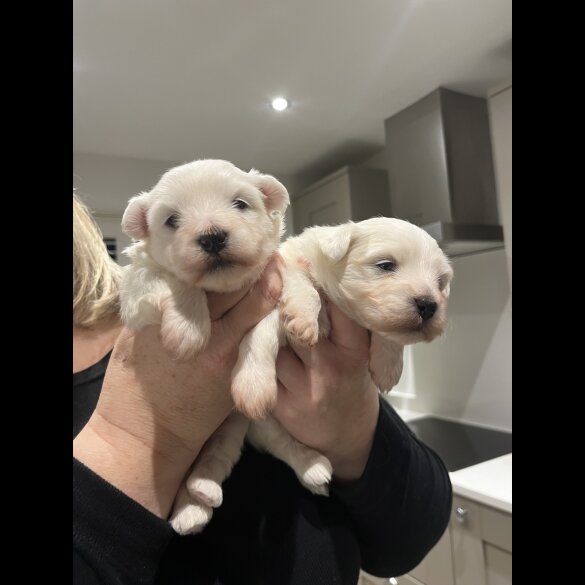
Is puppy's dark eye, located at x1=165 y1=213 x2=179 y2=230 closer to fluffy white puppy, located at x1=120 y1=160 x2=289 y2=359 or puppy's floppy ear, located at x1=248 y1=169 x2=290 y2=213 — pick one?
fluffy white puppy, located at x1=120 y1=160 x2=289 y2=359

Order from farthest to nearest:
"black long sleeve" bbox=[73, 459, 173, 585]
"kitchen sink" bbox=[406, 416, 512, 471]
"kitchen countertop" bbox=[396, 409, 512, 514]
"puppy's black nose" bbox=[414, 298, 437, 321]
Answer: "kitchen sink" bbox=[406, 416, 512, 471] → "kitchen countertop" bbox=[396, 409, 512, 514] → "puppy's black nose" bbox=[414, 298, 437, 321] → "black long sleeve" bbox=[73, 459, 173, 585]

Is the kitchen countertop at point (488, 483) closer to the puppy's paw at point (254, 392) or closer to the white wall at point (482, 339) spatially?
the white wall at point (482, 339)

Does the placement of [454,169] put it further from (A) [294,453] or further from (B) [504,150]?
(A) [294,453]

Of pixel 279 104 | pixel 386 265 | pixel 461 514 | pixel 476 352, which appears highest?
pixel 279 104

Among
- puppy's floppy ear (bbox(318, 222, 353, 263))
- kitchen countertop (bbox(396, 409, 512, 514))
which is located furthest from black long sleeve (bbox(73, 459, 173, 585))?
kitchen countertop (bbox(396, 409, 512, 514))

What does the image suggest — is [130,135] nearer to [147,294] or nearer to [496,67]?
[496,67]

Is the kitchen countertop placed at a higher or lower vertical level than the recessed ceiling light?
lower

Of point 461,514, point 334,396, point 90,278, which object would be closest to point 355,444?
point 334,396
